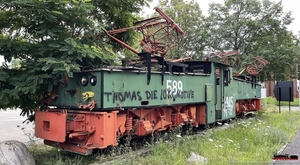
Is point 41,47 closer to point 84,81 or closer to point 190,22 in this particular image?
point 84,81

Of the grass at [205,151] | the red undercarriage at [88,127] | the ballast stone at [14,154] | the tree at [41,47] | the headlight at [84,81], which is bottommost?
the grass at [205,151]

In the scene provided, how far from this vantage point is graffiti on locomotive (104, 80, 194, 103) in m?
6.39

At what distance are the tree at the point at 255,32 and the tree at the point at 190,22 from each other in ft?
3.07

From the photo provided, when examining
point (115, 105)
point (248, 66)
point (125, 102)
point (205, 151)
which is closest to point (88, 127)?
point (115, 105)

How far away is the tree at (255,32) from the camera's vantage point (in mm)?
25208

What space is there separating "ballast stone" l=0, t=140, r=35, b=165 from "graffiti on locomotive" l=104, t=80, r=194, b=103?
1.97 meters

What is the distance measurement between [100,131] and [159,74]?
7.52ft

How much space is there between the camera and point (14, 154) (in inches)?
227

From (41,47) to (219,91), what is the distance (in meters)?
6.76

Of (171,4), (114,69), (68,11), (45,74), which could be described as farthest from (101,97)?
(171,4)

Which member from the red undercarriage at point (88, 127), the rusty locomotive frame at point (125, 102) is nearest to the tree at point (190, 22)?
the rusty locomotive frame at point (125, 102)

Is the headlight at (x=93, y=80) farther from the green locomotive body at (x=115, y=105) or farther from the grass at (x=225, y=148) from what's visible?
the grass at (x=225, y=148)

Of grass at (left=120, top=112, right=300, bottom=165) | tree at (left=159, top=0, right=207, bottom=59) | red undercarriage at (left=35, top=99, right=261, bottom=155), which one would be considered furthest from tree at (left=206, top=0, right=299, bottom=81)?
red undercarriage at (left=35, top=99, right=261, bottom=155)

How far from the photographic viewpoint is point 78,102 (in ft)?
21.3
